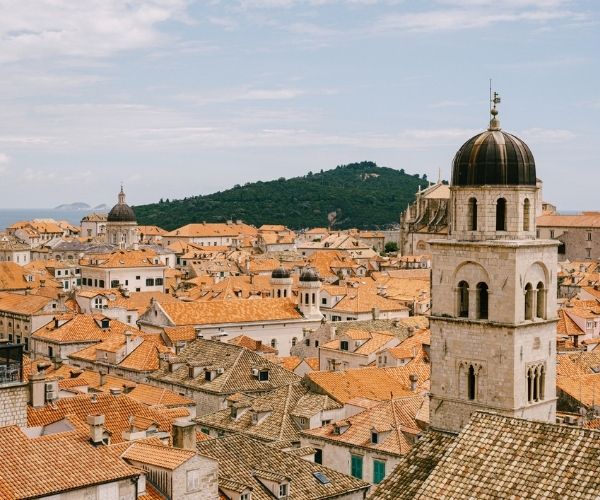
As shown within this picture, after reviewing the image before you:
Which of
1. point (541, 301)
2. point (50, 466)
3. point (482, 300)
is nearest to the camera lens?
point (50, 466)

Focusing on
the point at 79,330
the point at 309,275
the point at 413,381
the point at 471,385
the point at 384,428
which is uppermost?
the point at 309,275

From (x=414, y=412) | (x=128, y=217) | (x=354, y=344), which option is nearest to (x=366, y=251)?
(x=128, y=217)

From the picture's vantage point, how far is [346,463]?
35.6 meters

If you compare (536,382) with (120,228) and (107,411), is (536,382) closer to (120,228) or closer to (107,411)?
(107,411)

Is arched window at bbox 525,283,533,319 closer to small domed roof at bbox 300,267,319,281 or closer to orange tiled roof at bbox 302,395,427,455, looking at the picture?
orange tiled roof at bbox 302,395,427,455

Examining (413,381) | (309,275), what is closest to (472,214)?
(413,381)

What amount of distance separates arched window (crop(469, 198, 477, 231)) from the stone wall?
472 inches

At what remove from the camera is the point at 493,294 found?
2448 centimetres

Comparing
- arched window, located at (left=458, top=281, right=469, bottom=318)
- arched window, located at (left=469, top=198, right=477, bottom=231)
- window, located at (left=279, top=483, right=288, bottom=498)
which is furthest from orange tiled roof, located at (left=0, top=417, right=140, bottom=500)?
arched window, located at (left=469, top=198, right=477, bottom=231)

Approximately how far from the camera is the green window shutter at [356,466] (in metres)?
35.2

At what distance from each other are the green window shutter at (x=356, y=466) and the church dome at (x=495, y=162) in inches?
531

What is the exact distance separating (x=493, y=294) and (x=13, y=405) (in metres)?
12.2

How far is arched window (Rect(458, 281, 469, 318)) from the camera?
82.8 ft

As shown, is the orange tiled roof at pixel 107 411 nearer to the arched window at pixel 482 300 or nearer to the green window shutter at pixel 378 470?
the green window shutter at pixel 378 470
